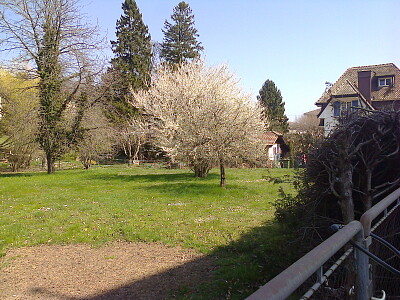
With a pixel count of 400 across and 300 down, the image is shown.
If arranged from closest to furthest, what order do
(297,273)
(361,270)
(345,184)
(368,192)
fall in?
(297,273) → (361,270) → (345,184) → (368,192)

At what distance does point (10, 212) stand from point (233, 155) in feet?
26.3

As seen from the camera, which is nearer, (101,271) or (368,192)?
(368,192)

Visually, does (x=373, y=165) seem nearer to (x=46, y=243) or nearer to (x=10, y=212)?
(x=46, y=243)

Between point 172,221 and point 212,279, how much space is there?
3.92 metres

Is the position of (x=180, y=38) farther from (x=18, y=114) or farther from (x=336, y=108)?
(x=336, y=108)

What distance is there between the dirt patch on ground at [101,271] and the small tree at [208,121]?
24.9 feet

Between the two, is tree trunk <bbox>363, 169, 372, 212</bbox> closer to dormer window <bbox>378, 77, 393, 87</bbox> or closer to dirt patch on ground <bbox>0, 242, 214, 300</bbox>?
dirt patch on ground <bbox>0, 242, 214, 300</bbox>

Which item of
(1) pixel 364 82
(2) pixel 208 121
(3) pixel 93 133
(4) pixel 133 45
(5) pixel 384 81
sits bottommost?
(2) pixel 208 121

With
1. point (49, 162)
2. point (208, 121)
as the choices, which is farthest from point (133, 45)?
point (208, 121)

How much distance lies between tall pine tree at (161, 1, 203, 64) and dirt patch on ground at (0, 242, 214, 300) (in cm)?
3861

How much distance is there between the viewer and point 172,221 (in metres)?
9.08

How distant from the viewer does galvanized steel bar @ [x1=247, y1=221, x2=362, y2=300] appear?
113cm

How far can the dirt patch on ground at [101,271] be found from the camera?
16.3 ft

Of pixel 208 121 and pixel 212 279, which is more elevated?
pixel 208 121
